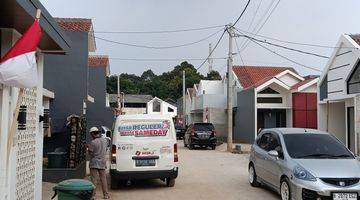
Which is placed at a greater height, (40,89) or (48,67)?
(48,67)

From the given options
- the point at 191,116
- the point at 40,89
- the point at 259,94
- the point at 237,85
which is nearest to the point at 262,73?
the point at 237,85

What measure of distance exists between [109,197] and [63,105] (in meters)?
8.95

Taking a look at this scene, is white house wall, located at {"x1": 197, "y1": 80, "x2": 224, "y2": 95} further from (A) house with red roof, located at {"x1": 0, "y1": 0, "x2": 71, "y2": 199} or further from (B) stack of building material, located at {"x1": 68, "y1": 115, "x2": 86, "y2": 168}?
(A) house with red roof, located at {"x1": 0, "y1": 0, "x2": 71, "y2": 199}

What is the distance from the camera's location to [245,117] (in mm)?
39125

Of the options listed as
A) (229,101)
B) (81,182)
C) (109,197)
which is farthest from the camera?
(229,101)

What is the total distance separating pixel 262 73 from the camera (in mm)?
48625

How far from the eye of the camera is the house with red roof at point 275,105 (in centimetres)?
3612

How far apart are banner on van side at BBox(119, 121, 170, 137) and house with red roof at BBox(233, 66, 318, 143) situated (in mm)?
23198

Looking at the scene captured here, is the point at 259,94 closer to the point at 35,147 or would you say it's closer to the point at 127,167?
the point at 127,167

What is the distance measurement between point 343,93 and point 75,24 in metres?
12.6

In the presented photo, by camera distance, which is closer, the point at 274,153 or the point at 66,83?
the point at 274,153

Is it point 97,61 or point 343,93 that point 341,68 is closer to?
point 343,93

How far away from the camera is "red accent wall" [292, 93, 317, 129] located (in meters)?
35.9

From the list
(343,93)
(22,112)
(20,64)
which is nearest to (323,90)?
(343,93)
